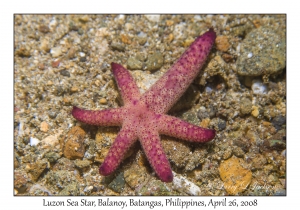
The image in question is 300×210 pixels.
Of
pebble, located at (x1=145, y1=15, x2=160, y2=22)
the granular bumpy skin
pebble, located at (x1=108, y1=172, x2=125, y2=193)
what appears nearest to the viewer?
the granular bumpy skin

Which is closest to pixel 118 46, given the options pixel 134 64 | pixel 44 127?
pixel 134 64

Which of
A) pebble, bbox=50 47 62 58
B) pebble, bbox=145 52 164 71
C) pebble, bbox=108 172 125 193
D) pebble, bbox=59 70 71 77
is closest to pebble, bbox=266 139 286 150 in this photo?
pebble, bbox=145 52 164 71

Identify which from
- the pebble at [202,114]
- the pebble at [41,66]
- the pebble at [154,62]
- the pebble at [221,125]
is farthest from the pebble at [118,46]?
the pebble at [221,125]

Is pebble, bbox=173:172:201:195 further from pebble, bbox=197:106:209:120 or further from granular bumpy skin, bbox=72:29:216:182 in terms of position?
pebble, bbox=197:106:209:120

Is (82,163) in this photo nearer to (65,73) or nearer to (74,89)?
(74,89)

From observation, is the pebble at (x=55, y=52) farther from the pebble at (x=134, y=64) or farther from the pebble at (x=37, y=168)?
the pebble at (x=37, y=168)

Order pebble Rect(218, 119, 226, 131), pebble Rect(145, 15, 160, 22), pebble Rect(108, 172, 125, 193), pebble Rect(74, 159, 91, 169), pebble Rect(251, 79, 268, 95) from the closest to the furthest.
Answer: pebble Rect(108, 172, 125, 193) < pebble Rect(74, 159, 91, 169) < pebble Rect(218, 119, 226, 131) < pebble Rect(251, 79, 268, 95) < pebble Rect(145, 15, 160, 22)
